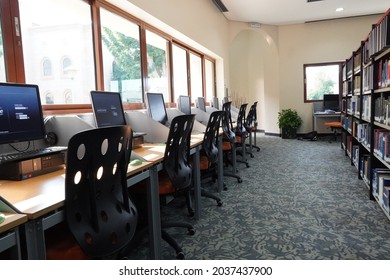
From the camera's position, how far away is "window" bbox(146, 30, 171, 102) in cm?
426

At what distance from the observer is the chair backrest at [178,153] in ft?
6.86

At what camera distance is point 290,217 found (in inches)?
106

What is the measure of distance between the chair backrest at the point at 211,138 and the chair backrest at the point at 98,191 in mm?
1562

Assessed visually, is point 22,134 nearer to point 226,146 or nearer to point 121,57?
point 121,57

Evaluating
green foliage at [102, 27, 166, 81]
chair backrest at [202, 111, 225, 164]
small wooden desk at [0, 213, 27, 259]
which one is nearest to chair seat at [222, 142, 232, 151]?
chair backrest at [202, 111, 225, 164]

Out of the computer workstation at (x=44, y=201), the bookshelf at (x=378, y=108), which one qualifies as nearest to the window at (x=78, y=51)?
the computer workstation at (x=44, y=201)

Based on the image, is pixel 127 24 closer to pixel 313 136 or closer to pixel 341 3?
pixel 341 3


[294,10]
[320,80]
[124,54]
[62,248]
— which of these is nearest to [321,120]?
[320,80]

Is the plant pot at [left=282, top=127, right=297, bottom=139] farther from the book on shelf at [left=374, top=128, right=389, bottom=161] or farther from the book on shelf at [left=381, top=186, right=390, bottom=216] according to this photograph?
the book on shelf at [left=381, top=186, right=390, bottom=216]

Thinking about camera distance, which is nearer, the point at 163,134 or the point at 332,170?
the point at 163,134

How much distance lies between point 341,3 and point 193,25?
3705 millimetres

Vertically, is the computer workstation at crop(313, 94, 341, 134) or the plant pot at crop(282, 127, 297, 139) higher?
the computer workstation at crop(313, 94, 341, 134)

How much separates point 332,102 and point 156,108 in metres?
6.16
